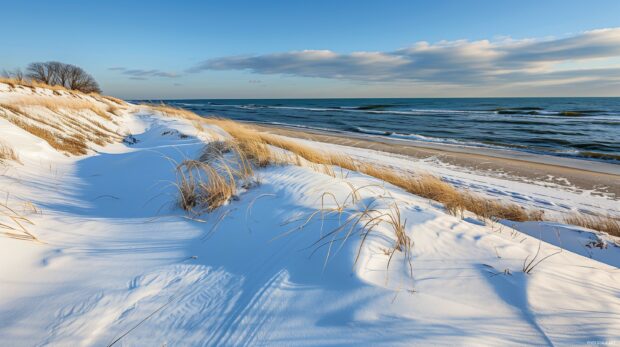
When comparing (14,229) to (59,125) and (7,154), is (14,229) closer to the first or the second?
(7,154)

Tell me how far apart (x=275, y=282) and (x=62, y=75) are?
46141mm

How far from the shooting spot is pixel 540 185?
23.6ft

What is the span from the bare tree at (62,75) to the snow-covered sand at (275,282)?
137 ft

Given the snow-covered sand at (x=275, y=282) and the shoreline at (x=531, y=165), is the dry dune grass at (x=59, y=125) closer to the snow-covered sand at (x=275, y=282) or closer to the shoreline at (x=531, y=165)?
the snow-covered sand at (x=275, y=282)

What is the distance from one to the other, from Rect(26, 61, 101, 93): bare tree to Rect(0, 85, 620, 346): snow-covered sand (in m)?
41.8

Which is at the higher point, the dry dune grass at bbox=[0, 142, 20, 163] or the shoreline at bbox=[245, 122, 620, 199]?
the dry dune grass at bbox=[0, 142, 20, 163]

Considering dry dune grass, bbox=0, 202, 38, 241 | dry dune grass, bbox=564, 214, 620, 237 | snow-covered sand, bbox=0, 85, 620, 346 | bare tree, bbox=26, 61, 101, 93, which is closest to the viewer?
snow-covered sand, bbox=0, 85, 620, 346

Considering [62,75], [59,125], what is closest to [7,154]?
[59,125]

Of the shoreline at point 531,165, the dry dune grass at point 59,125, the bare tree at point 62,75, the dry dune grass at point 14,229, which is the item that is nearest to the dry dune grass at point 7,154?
the dry dune grass at point 59,125

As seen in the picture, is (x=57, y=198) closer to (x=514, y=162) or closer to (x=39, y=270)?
(x=39, y=270)

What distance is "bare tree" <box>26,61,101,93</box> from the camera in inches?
1294

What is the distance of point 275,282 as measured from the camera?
1.75m

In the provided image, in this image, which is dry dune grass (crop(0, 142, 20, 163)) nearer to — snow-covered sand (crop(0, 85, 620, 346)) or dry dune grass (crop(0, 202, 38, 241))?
snow-covered sand (crop(0, 85, 620, 346))

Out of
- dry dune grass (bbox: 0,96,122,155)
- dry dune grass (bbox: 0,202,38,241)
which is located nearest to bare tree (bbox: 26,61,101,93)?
dry dune grass (bbox: 0,96,122,155)
